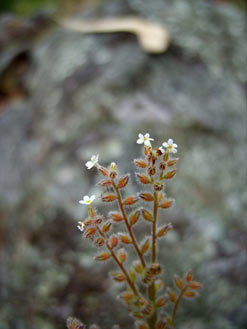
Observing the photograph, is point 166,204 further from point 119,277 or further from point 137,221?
point 119,277

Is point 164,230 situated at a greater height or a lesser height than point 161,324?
greater

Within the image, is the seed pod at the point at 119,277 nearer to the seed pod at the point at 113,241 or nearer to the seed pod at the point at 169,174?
the seed pod at the point at 113,241

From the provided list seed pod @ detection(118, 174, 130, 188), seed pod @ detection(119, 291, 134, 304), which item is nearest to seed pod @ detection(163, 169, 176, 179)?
seed pod @ detection(118, 174, 130, 188)

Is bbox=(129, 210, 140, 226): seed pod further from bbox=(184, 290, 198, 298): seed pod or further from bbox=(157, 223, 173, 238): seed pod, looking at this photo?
bbox=(184, 290, 198, 298): seed pod

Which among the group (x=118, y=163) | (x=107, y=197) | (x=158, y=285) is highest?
(x=118, y=163)

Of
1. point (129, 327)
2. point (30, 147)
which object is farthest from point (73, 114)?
point (129, 327)

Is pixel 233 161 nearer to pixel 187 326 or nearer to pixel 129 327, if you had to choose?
pixel 187 326

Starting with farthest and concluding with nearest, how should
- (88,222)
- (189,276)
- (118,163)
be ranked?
(118,163), (189,276), (88,222)

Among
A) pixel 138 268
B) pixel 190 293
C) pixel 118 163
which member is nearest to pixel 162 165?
pixel 138 268
